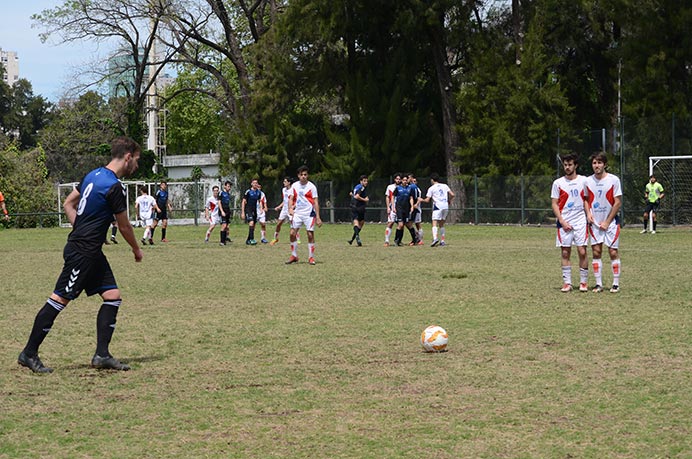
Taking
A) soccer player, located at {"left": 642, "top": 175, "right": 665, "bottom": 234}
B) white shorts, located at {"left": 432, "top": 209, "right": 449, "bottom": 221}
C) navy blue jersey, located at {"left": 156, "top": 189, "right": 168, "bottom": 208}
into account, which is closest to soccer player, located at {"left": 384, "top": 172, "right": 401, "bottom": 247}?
white shorts, located at {"left": 432, "top": 209, "right": 449, "bottom": 221}

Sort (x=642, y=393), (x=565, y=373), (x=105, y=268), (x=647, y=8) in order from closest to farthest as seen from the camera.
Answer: (x=642, y=393) → (x=565, y=373) → (x=105, y=268) → (x=647, y=8)

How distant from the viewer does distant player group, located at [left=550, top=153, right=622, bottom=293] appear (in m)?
14.8

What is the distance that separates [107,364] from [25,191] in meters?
49.3

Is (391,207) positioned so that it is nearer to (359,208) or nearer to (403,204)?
(359,208)

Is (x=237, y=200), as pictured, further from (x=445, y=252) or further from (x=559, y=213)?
(x=559, y=213)

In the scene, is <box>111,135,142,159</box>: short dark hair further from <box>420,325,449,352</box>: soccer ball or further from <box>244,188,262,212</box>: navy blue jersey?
<box>244,188,262,212</box>: navy blue jersey

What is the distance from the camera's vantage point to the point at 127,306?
1439 cm

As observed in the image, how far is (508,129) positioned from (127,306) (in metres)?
34.4

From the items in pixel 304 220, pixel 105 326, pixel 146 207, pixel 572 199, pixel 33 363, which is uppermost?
pixel 572 199

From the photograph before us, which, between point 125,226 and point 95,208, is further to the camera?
point 125,226

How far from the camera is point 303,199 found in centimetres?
2206

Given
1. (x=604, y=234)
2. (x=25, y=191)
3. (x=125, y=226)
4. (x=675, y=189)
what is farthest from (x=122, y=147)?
(x=25, y=191)

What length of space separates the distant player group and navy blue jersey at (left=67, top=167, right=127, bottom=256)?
785cm

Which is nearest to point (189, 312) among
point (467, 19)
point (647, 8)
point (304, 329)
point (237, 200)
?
point (304, 329)
